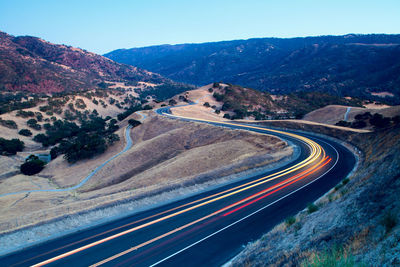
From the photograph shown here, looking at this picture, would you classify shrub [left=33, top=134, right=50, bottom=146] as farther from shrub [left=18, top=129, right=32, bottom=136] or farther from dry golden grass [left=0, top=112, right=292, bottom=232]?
dry golden grass [left=0, top=112, right=292, bottom=232]

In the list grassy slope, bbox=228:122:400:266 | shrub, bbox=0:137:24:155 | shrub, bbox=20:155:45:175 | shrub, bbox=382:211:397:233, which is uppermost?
shrub, bbox=382:211:397:233

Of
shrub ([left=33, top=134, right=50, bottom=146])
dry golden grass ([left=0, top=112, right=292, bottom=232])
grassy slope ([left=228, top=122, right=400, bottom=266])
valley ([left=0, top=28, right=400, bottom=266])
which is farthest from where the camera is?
shrub ([left=33, top=134, right=50, bottom=146])

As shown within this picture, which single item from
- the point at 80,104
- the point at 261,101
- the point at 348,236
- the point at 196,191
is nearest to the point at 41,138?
the point at 80,104

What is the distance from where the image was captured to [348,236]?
6301 millimetres

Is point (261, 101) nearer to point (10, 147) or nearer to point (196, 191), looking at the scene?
point (10, 147)

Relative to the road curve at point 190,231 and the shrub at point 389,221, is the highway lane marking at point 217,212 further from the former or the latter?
the shrub at point 389,221

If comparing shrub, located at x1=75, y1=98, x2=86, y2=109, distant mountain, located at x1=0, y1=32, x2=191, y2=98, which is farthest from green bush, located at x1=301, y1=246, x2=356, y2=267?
distant mountain, located at x1=0, y1=32, x2=191, y2=98

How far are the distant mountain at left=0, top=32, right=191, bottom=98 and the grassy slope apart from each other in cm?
11502

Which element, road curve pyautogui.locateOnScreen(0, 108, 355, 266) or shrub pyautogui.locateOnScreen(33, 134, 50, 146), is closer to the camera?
road curve pyautogui.locateOnScreen(0, 108, 355, 266)

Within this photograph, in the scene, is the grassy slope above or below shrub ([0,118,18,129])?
above

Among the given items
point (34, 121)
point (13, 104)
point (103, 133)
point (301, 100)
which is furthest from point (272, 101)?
point (13, 104)

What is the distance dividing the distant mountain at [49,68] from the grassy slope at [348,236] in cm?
11502

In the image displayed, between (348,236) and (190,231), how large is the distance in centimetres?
699

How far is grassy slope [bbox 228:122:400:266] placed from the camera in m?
5.13
